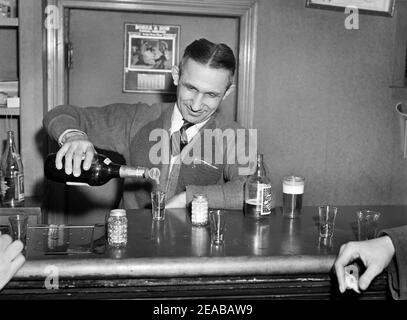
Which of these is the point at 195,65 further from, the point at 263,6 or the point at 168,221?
the point at 263,6

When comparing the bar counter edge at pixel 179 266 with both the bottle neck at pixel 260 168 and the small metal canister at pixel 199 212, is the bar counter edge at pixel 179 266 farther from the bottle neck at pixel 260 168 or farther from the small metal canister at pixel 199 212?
the bottle neck at pixel 260 168

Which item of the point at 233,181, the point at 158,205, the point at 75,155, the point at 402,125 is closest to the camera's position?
the point at 75,155

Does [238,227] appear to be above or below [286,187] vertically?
below

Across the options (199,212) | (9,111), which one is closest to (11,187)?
(9,111)

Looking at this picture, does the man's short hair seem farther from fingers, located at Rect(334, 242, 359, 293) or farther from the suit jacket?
fingers, located at Rect(334, 242, 359, 293)

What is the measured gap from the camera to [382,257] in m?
1.27

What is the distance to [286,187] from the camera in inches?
71.5

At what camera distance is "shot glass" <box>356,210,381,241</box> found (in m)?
1.55

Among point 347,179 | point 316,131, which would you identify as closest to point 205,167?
point 316,131

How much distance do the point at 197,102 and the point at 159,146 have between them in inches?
13.5

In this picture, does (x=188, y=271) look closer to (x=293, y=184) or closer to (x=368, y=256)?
(x=368, y=256)

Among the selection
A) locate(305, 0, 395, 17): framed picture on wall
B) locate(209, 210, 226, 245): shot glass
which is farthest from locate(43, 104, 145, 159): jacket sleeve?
locate(305, 0, 395, 17): framed picture on wall

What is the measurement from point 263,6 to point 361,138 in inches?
46.6

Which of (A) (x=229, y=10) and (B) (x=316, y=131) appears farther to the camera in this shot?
(B) (x=316, y=131)
